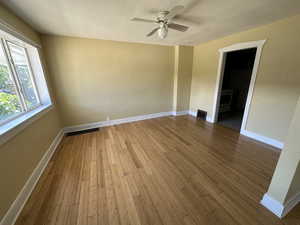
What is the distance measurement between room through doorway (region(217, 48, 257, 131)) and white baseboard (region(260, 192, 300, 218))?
2.91 meters

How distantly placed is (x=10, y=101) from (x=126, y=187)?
79.2 inches

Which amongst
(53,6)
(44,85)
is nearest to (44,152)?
(44,85)

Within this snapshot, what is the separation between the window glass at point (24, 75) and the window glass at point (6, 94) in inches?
7.9

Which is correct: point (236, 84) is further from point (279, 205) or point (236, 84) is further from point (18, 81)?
point (18, 81)

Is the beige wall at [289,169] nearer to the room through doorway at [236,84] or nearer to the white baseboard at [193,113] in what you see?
the room through doorway at [236,84]

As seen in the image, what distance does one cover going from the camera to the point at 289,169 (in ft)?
3.83

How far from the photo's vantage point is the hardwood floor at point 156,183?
4.29ft

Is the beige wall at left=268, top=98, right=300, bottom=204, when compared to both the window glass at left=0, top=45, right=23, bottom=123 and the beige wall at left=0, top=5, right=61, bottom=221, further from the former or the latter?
the window glass at left=0, top=45, right=23, bottom=123

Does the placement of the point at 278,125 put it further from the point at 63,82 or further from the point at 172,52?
the point at 63,82

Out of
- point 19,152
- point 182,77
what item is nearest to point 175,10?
point 19,152

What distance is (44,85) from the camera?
2.62 meters

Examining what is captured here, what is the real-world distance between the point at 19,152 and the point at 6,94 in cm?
80

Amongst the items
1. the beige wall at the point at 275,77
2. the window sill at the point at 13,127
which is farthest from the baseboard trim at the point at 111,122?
the beige wall at the point at 275,77

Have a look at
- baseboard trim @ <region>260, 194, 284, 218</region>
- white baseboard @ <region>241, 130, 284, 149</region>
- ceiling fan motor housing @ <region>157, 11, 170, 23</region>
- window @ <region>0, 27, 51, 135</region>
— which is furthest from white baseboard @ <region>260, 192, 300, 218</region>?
window @ <region>0, 27, 51, 135</region>
